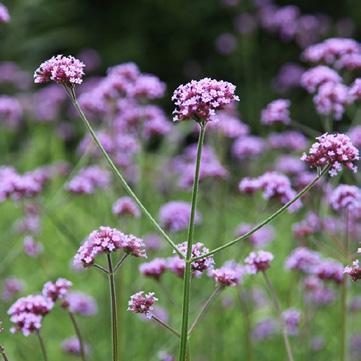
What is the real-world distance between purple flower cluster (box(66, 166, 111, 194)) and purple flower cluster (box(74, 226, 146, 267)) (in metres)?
1.59

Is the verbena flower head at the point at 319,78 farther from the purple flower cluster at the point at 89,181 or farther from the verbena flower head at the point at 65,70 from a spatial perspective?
the verbena flower head at the point at 65,70

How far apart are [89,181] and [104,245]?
1886 mm

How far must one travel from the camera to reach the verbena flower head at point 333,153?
186 centimetres

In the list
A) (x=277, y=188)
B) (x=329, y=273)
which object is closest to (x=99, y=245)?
(x=277, y=188)

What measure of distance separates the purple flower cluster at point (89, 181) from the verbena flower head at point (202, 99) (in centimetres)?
171

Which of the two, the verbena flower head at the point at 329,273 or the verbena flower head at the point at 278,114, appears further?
the verbena flower head at the point at 278,114

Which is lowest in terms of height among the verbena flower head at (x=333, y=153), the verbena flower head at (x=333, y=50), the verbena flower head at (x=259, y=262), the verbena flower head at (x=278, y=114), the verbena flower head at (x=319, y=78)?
the verbena flower head at (x=333, y=153)

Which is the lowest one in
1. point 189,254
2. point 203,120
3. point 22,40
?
point 189,254

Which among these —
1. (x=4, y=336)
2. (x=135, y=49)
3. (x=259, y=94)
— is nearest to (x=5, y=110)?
(x=4, y=336)

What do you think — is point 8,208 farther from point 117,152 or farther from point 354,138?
point 354,138

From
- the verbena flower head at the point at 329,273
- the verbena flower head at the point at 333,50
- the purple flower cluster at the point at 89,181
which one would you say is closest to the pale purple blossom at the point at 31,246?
the purple flower cluster at the point at 89,181

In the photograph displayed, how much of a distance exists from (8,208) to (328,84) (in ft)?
11.9

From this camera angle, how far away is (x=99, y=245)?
1.90 m

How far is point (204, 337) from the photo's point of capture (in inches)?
145
